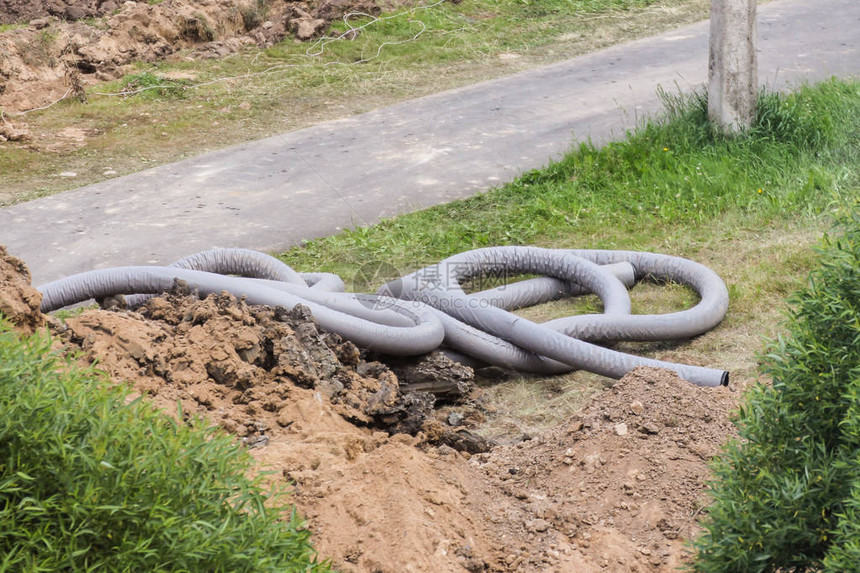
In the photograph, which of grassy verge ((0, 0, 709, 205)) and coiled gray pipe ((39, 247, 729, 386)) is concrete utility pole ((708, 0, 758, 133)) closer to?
coiled gray pipe ((39, 247, 729, 386))

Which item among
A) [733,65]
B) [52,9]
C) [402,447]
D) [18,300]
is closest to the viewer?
[18,300]

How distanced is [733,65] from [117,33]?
8.12 meters

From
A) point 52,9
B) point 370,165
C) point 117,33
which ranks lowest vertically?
point 370,165

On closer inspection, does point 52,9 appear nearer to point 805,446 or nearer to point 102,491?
point 102,491

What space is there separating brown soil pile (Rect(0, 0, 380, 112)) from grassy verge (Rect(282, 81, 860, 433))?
5712 millimetres

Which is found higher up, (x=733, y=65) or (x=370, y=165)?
(x=733, y=65)

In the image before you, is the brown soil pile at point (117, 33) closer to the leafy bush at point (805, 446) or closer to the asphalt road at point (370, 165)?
the asphalt road at point (370, 165)

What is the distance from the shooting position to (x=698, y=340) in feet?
18.6

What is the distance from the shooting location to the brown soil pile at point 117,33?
10.7 meters

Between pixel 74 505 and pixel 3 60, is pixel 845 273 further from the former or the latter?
pixel 3 60

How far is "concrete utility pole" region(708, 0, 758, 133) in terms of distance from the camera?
313 inches

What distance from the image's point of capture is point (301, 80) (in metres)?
11.3

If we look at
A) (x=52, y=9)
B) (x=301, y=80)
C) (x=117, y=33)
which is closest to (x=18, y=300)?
(x=301, y=80)

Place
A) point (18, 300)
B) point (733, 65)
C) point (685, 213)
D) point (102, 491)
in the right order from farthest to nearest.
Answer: point (733, 65), point (685, 213), point (18, 300), point (102, 491)
